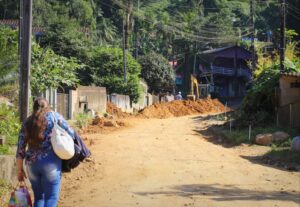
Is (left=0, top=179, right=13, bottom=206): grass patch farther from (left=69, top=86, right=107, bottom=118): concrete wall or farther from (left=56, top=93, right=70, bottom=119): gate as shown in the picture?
(left=69, top=86, right=107, bottom=118): concrete wall

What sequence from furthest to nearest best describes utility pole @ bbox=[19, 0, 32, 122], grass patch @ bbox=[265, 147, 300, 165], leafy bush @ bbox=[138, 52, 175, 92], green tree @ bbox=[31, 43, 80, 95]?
leafy bush @ bbox=[138, 52, 175, 92]
green tree @ bbox=[31, 43, 80, 95]
grass patch @ bbox=[265, 147, 300, 165]
utility pole @ bbox=[19, 0, 32, 122]

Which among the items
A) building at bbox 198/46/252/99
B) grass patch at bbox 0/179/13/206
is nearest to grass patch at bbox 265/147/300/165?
grass patch at bbox 0/179/13/206

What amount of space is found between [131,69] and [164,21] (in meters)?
24.7

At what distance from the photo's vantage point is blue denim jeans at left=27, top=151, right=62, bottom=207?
600 centimetres

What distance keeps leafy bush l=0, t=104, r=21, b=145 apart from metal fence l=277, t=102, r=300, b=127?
1281 cm

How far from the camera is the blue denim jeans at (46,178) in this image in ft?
19.7

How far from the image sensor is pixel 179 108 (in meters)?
41.6

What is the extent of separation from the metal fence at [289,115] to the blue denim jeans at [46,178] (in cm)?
1594

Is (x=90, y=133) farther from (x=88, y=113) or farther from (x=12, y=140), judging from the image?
(x=12, y=140)

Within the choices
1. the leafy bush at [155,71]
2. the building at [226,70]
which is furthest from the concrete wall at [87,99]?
the building at [226,70]

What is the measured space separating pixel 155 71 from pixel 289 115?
30.5 meters

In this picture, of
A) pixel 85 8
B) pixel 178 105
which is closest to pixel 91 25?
pixel 85 8

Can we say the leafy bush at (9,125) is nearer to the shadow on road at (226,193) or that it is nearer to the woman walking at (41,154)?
the shadow on road at (226,193)

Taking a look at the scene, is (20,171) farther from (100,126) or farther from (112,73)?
(112,73)
